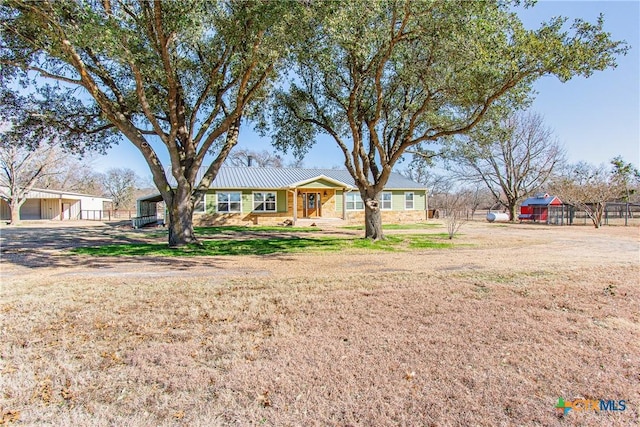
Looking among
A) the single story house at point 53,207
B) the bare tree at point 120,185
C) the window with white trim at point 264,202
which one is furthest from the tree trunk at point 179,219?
the bare tree at point 120,185

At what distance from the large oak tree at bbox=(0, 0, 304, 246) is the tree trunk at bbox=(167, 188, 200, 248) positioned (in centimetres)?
3

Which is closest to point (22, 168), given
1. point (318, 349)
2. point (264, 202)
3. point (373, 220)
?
point (264, 202)

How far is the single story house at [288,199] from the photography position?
22.2 meters

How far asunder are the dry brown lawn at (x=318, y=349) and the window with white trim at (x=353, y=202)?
18.5 m

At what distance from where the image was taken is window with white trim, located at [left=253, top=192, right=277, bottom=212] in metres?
23.0

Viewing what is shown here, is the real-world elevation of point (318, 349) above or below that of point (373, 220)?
below

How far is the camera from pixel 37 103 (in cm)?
1142

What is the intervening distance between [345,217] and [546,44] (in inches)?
677

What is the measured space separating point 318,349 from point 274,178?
852 inches

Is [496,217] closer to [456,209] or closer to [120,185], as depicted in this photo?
[456,209]

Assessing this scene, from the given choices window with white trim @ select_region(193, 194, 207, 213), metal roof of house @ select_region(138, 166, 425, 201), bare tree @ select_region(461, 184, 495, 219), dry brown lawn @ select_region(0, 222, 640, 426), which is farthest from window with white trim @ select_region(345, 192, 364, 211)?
bare tree @ select_region(461, 184, 495, 219)

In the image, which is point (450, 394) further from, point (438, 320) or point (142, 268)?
point (142, 268)

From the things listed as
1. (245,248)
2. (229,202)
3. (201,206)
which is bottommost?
(245,248)

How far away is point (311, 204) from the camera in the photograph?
80.6 ft
